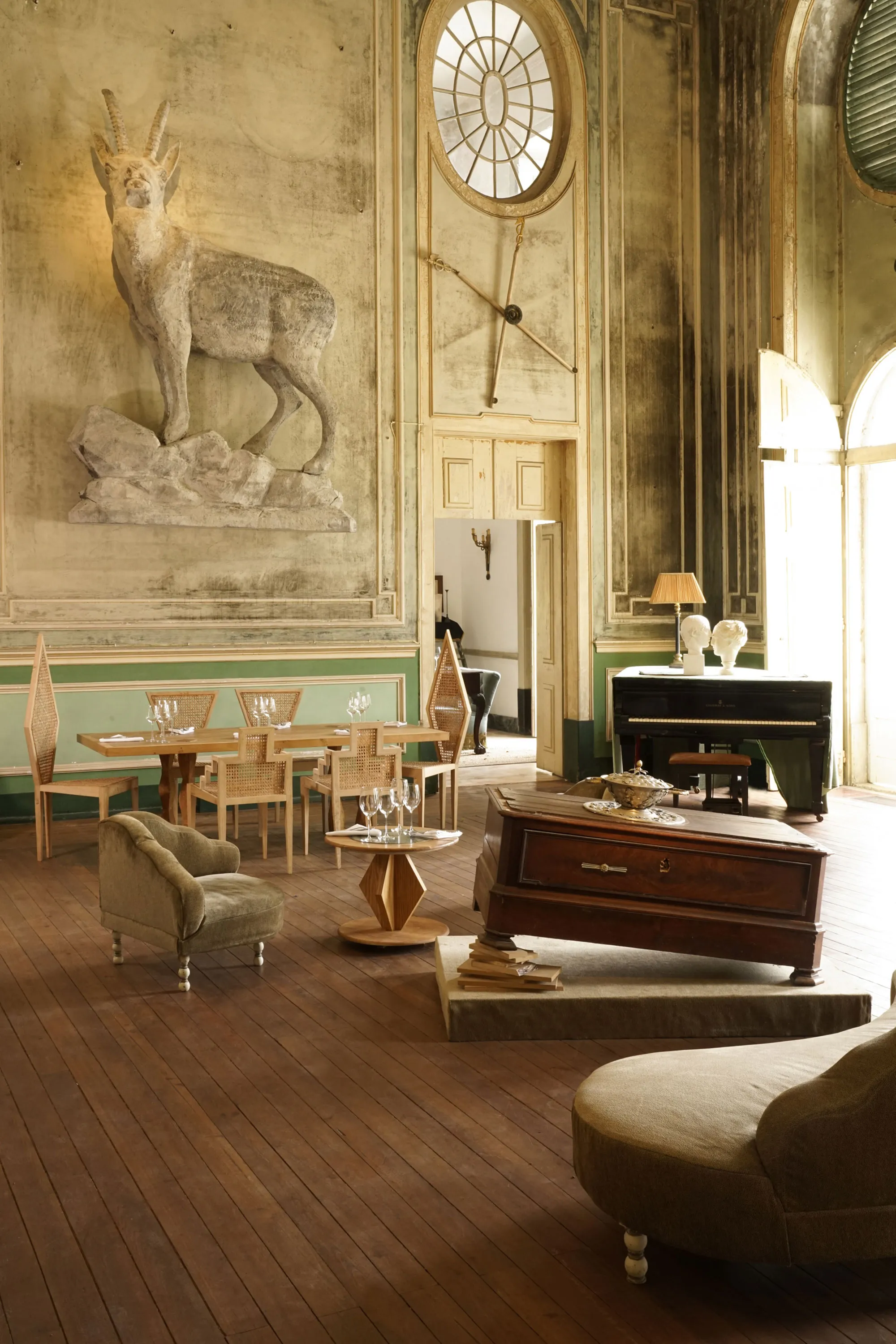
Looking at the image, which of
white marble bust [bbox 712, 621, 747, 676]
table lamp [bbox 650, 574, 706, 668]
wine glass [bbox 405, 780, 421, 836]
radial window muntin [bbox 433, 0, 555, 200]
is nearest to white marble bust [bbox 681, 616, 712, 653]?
white marble bust [bbox 712, 621, 747, 676]

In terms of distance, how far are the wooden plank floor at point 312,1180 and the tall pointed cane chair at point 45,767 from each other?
193 centimetres

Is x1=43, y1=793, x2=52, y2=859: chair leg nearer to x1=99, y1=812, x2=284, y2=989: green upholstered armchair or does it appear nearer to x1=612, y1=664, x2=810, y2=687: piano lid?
x1=99, y1=812, x2=284, y2=989: green upholstered armchair

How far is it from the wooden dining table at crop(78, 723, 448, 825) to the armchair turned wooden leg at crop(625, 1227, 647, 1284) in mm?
4636

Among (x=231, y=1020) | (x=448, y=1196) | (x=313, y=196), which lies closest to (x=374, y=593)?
(x=313, y=196)

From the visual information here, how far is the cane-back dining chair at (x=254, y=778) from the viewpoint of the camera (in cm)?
658

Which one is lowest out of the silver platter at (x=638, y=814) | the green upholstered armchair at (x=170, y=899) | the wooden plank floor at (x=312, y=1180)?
the wooden plank floor at (x=312, y=1180)

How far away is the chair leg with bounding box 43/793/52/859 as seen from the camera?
7.11m

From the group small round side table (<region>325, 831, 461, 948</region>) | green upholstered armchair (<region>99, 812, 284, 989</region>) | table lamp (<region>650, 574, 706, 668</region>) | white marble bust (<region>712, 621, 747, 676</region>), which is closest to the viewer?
green upholstered armchair (<region>99, 812, 284, 989</region>)

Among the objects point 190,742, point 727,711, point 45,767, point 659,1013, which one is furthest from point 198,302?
point 659,1013

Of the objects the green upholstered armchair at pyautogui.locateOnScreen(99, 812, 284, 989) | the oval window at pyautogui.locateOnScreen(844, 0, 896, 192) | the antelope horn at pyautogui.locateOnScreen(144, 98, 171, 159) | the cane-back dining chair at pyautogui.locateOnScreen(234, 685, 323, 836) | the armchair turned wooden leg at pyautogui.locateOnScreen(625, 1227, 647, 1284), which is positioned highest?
the oval window at pyautogui.locateOnScreen(844, 0, 896, 192)

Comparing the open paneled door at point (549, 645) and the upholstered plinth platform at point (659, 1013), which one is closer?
the upholstered plinth platform at point (659, 1013)

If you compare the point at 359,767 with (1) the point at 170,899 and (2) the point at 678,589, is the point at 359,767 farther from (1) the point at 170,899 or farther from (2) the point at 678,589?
(2) the point at 678,589

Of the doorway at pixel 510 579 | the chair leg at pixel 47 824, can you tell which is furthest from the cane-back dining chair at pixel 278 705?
the doorway at pixel 510 579

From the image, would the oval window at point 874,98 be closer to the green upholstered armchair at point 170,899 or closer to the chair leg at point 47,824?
the green upholstered armchair at point 170,899
